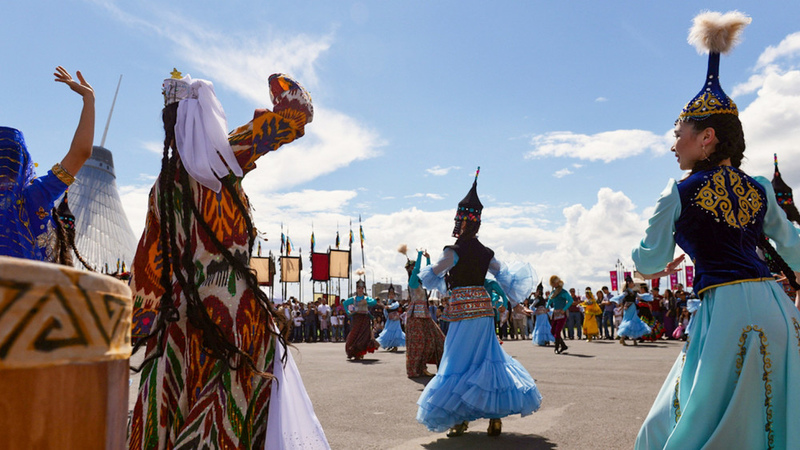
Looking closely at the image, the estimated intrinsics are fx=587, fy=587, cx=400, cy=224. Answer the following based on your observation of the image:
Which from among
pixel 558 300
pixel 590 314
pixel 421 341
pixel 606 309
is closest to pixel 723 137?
pixel 421 341

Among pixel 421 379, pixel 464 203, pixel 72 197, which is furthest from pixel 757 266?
pixel 72 197

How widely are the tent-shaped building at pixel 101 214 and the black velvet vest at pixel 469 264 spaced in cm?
6758

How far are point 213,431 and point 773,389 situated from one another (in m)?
2.34

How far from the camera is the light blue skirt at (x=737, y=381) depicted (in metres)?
2.42

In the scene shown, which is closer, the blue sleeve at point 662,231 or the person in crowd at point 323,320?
the blue sleeve at point 662,231

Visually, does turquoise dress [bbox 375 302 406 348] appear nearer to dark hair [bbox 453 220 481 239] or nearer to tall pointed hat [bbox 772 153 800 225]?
tall pointed hat [bbox 772 153 800 225]

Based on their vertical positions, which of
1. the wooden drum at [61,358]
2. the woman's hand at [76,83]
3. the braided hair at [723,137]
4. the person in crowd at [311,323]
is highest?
the woman's hand at [76,83]

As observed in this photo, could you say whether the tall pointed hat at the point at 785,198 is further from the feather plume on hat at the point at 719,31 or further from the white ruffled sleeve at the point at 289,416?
the white ruffled sleeve at the point at 289,416

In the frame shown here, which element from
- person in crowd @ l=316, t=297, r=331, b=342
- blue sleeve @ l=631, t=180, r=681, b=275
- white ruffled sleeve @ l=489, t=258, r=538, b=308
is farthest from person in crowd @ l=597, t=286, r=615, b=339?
blue sleeve @ l=631, t=180, r=681, b=275

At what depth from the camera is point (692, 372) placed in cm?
265

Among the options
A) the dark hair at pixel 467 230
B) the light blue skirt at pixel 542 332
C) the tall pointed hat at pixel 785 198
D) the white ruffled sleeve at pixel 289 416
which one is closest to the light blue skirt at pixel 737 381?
the white ruffled sleeve at pixel 289 416

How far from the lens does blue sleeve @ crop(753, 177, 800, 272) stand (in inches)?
116

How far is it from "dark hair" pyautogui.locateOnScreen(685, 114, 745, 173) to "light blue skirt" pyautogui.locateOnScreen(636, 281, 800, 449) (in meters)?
0.64

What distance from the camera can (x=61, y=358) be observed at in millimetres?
582
